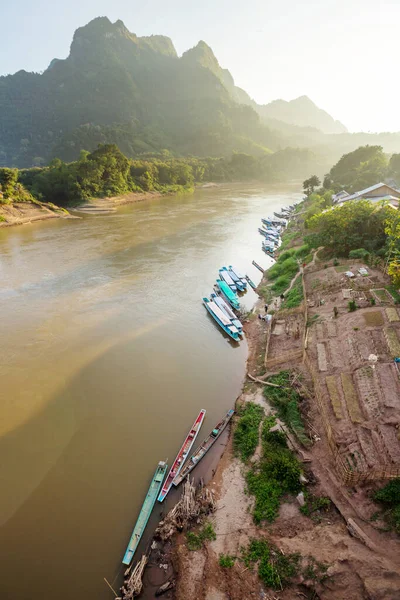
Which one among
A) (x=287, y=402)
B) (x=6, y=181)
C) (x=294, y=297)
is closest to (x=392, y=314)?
(x=294, y=297)

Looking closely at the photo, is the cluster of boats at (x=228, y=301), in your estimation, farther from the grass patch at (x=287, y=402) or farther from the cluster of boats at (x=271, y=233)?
the cluster of boats at (x=271, y=233)

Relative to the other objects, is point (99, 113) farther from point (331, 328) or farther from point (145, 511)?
point (145, 511)

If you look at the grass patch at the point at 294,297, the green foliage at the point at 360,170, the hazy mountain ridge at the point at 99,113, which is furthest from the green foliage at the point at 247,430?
the hazy mountain ridge at the point at 99,113

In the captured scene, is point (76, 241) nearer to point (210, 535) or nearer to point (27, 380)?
point (27, 380)

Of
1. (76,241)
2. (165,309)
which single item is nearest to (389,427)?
(165,309)

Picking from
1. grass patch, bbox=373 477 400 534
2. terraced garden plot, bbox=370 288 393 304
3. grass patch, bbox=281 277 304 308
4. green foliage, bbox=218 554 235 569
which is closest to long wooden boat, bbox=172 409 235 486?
green foliage, bbox=218 554 235 569

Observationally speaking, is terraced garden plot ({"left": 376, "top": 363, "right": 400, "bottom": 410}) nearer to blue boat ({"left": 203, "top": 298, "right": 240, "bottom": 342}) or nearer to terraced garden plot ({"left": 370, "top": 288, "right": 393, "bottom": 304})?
terraced garden plot ({"left": 370, "top": 288, "right": 393, "bottom": 304})

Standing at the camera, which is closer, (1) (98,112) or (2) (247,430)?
(2) (247,430)
